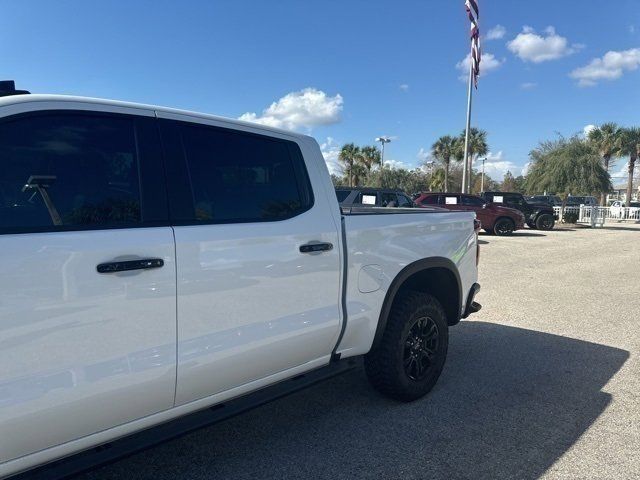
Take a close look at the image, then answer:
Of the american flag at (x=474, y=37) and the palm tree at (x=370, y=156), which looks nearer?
the american flag at (x=474, y=37)

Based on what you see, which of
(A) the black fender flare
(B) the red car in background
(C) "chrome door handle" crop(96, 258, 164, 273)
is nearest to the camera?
(C) "chrome door handle" crop(96, 258, 164, 273)

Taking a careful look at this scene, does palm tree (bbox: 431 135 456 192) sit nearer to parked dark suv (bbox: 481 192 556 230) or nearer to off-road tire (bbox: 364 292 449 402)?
parked dark suv (bbox: 481 192 556 230)

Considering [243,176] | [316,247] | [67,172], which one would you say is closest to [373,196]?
[316,247]

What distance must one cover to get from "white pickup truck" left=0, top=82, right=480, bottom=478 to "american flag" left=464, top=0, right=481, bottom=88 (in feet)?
65.4

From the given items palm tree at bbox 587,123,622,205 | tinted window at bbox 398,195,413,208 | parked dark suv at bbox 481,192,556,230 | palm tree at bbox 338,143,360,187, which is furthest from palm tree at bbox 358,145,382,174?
tinted window at bbox 398,195,413,208

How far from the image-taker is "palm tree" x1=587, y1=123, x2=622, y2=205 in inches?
1609

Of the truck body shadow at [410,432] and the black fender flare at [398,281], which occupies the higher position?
the black fender flare at [398,281]

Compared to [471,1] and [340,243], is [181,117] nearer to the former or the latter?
[340,243]

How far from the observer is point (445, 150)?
52156 millimetres

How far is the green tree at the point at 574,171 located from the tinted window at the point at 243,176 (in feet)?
117

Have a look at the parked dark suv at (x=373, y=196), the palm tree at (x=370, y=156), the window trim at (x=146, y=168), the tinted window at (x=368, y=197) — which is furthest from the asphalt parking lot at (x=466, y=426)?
the palm tree at (x=370, y=156)

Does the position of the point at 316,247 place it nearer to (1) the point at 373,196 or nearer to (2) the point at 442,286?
(2) the point at 442,286

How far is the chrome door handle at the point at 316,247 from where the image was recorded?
268 centimetres

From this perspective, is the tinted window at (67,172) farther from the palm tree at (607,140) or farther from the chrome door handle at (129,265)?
the palm tree at (607,140)
